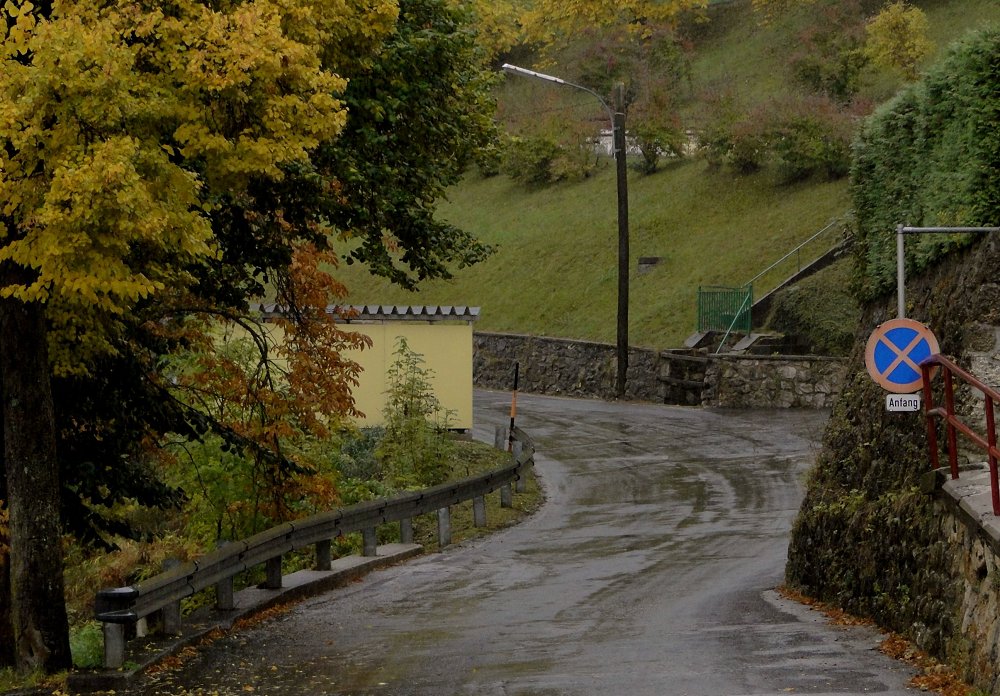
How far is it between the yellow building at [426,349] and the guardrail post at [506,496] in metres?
7.79

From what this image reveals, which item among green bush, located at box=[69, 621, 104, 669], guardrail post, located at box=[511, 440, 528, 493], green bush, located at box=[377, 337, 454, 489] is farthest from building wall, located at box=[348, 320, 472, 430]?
green bush, located at box=[69, 621, 104, 669]

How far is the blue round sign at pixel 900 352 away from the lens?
11.5 metres

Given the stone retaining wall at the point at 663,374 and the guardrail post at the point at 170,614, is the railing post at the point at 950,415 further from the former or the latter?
the stone retaining wall at the point at 663,374

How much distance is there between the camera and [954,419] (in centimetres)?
1062

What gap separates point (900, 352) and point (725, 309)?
95.0 feet

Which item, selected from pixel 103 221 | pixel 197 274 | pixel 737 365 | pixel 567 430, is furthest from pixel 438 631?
pixel 737 365

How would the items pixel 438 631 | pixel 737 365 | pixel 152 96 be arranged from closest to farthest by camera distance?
1. pixel 152 96
2. pixel 438 631
3. pixel 737 365

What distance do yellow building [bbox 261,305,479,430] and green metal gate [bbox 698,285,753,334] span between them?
32.6 feet

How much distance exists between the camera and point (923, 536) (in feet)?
37.5

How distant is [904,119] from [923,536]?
22.2 feet

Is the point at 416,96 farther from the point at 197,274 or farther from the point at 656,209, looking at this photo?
the point at 656,209

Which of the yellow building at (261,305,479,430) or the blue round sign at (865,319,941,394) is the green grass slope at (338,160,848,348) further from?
the blue round sign at (865,319,941,394)

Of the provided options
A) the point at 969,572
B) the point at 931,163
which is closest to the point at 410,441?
the point at 931,163

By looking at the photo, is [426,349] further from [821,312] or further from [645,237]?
[645,237]
